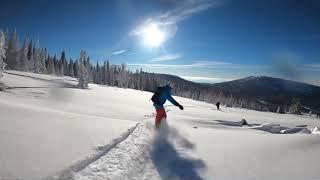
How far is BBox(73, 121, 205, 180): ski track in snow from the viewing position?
5.66 metres

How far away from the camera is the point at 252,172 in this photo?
5.85 metres

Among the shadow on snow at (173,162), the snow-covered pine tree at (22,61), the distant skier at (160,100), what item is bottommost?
the shadow on snow at (173,162)

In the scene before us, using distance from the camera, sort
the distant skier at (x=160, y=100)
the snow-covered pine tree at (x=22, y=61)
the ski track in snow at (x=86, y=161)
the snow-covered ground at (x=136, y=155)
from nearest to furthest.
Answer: the ski track in snow at (x=86, y=161) < the snow-covered ground at (x=136, y=155) < the distant skier at (x=160, y=100) < the snow-covered pine tree at (x=22, y=61)

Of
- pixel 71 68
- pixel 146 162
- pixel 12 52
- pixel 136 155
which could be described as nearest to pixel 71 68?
pixel 71 68

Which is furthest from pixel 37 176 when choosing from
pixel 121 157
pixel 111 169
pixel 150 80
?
pixel 150 80

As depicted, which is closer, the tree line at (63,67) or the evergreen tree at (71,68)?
the tree line at (63,67)

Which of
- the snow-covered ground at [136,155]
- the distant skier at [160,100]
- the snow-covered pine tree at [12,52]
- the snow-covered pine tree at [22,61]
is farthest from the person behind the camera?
the snow-covered pine tree at [12,52]

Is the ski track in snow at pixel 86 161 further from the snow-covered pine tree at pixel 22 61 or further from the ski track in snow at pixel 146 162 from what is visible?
the snow-covered pine tree at pixel 22 61

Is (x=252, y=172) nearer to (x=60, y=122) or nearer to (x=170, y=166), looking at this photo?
(x=170, y=166)

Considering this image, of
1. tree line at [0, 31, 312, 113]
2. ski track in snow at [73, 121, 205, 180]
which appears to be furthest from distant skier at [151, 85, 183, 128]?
tree line at [0, 31, 312, 113]

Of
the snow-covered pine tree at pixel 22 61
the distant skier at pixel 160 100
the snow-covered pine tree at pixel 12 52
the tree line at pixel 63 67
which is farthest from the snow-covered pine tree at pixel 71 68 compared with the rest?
the distant skier at pixel 160 100

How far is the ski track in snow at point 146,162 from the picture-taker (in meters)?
5.66

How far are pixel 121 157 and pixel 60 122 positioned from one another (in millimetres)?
4049

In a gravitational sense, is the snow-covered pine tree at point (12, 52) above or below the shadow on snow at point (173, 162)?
above
